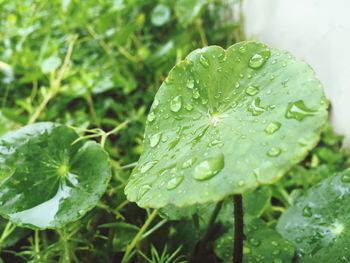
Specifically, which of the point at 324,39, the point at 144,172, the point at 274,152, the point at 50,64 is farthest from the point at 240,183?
the point at 50,64

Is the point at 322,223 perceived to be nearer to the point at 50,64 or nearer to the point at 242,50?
the point at 242,50

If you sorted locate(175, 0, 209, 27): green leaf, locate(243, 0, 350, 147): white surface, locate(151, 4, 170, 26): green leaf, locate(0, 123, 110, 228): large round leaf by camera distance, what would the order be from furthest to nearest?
locate(151, 4, 170, 26): green leaf < locate(175, 0, 209, 27): green leaf < locate(243, 0, 350, 147): white surface < locate(0, 123, 110, 228): large round leaf

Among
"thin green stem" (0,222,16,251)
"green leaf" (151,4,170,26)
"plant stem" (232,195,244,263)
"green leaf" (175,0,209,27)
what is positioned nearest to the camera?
"plant stem" (232,195,244,263)

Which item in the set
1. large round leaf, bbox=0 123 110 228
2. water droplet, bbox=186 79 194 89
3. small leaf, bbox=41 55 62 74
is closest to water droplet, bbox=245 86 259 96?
water droplet, bbox=186 79 194 89

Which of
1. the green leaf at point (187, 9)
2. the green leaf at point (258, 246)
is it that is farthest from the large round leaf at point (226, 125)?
the green leaf at point (187, 9)

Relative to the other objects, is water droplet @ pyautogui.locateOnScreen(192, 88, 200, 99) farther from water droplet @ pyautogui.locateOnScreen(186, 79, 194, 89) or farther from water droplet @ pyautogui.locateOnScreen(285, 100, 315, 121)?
water droplet @ pyautogui.locateOnScreen(285, 100, 315, 121)

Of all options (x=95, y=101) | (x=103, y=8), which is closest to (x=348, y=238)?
(x=95, y=101)

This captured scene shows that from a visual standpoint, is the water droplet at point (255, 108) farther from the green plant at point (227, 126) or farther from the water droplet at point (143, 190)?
the water droplet at point (143, 190)
